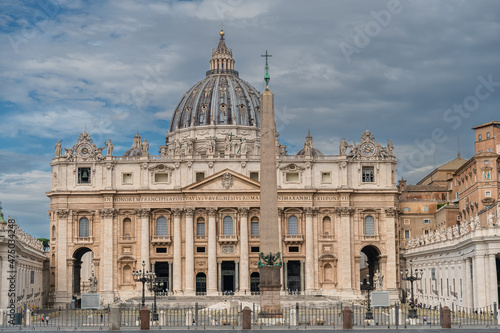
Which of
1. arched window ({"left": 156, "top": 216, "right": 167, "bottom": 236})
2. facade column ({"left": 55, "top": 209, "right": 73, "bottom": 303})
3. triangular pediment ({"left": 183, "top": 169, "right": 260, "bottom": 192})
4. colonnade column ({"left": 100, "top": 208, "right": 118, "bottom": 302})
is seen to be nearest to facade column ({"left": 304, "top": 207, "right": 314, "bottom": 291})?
triangular pediment ({"left": 183, "top": 169, "right": 260, "bottom": 192})

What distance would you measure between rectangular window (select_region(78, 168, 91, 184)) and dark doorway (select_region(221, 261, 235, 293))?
1785 cm

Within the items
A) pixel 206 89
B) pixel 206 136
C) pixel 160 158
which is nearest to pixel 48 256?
pixel 160 158

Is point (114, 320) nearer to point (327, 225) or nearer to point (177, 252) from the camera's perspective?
point (177, 252)

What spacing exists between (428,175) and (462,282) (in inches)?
2491

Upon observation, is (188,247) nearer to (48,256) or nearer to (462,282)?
(48,256)

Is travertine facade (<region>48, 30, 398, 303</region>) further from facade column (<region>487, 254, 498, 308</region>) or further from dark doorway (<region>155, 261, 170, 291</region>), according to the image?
facade column (<region>487, 254, 498, 308</region>)

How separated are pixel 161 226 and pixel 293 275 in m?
15.7

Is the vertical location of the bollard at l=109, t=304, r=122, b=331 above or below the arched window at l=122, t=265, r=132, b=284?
below

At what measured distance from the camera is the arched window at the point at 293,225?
104 metres

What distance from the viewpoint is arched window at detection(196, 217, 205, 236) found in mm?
103000

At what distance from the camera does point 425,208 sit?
4596 inches

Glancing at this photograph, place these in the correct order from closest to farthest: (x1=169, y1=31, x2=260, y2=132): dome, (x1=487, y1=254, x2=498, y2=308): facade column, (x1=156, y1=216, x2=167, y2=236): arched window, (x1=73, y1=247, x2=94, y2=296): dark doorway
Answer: (x1=487, y1=254, x2=498, y2=308): facade column < (x1=156, y1=216, x2=167, y2=236): arched window < (x1=73, y1=247, x2=94, y2=296): dark doorway < (x1=169, y1=31, x2=260, y2=132): dome

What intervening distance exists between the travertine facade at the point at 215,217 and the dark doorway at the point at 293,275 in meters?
0.11

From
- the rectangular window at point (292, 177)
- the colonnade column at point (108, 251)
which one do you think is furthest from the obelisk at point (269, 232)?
the colonnade column at point (108, 251)
